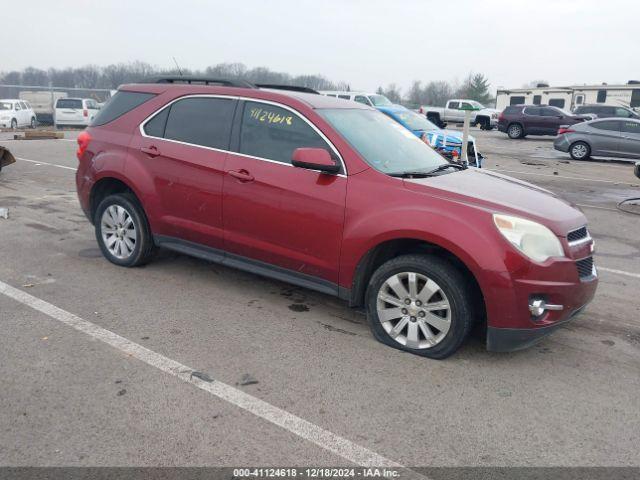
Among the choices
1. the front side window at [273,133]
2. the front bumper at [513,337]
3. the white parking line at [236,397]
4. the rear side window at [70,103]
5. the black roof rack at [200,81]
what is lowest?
the white parking line at [236,397]

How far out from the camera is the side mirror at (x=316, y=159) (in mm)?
4059

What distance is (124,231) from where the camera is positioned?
545cm

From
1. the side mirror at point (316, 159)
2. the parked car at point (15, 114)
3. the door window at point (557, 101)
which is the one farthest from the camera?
the door window at point (557, 101)

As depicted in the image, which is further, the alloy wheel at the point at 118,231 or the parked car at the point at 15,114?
the parked car at the point at 15,114

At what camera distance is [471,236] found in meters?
3.62

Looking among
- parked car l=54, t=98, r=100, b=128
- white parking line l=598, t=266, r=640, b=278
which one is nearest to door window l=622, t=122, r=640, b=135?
white parking line l=598, t=266, r=640, b=278

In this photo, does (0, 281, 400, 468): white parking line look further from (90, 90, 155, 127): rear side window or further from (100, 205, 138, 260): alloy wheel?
(90, 90, 155, 127): rear side window

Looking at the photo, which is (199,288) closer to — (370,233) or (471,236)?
(370,233)

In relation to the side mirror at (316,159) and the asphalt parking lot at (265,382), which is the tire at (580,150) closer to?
the asphalt parking lot at (265,382)

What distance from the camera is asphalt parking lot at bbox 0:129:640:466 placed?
286 centimetres

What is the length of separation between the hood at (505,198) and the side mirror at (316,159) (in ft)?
1.82

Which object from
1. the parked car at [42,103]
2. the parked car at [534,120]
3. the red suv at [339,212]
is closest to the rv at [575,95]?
the parked car at [534,120]

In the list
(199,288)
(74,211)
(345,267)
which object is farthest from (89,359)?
(74,211)

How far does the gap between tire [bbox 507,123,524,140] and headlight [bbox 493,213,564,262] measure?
2527 centimetres
